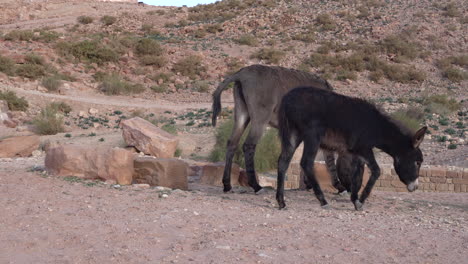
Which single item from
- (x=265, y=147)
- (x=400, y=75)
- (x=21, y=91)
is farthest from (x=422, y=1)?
(x=265, y=147)

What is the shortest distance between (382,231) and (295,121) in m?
2.18

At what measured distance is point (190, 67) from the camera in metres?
38.5

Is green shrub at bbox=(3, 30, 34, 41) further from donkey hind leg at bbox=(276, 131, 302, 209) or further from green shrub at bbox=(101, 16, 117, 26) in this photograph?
donkey hind leg at bbox=(276, 131, 302, 209)

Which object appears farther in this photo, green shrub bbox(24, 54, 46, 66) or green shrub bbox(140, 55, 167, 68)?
green shrub bbox(140, 55, 167, 68)

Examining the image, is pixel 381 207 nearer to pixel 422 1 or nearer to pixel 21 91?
pixel 21 91

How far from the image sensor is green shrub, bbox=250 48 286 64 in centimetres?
4233

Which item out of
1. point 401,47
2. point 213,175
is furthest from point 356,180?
point 401,47

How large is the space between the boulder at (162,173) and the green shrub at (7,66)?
24273mm

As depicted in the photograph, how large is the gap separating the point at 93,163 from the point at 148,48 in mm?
31871

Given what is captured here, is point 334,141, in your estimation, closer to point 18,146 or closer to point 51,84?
point 18,146

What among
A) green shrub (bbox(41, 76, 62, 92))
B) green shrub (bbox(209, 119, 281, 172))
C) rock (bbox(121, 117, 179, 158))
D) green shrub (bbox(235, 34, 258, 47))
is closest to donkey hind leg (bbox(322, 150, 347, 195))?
rock (bbox(121, 117, 179, 158))

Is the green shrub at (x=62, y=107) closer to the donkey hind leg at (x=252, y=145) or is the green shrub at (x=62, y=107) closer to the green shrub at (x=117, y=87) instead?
the green shrub at (x=117, y=87)

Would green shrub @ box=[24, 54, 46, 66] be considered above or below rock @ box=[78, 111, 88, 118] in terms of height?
above

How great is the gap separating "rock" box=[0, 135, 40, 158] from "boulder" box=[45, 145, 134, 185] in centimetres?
546
